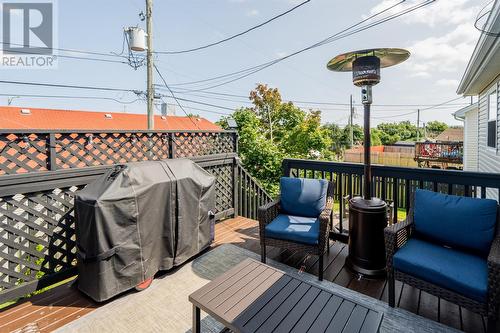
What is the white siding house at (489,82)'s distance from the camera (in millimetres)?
2678

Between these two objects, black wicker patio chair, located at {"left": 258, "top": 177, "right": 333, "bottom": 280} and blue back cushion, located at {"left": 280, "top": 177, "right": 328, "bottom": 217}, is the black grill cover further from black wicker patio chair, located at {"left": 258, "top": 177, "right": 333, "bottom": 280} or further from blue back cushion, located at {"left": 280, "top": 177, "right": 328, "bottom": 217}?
blue back cushion, located at {"left": 280, "top": 177, "right": 328, "bottom": 217}

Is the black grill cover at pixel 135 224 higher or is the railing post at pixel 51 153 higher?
the railing post at pixel 51 153

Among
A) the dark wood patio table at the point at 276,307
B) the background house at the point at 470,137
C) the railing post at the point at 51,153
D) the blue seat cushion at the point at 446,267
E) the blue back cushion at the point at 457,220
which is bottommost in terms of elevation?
the dark wood patio table at the point at 276,307

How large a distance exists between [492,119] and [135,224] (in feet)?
22.1

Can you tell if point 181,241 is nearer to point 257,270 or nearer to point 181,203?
point 181,203

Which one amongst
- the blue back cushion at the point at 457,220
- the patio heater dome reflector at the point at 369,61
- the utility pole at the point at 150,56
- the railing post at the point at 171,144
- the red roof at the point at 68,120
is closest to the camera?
the blue back cushion at the point at 457,220

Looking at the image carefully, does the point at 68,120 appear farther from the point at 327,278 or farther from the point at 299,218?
the point at 327,278

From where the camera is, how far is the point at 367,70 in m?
2.68

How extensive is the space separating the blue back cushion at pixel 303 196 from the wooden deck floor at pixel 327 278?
0.58 metres

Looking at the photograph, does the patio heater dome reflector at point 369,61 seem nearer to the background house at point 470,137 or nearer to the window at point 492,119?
the window at point 492,119

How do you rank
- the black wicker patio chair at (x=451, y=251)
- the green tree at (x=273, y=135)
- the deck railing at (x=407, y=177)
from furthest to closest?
the green tree at (x=273, y=135) → the deck railing at (x=407, y=177) → the black wicker patio chair at (x=451, y=251)

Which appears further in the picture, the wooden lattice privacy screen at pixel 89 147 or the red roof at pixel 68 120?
the red roof at pixel 68 120

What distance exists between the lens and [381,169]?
314 centimetres

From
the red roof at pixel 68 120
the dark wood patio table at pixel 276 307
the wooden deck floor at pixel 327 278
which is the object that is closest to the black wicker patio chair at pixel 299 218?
the wooden deck floor at pixel 327 278
